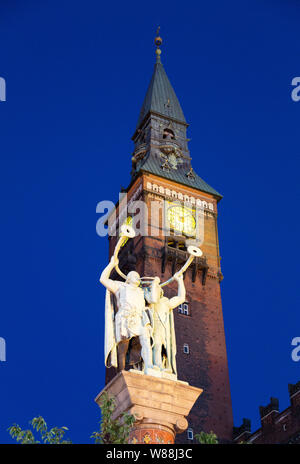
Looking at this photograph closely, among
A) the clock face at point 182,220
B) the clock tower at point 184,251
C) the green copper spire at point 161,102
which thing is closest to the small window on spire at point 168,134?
the clock tower at point 184,251

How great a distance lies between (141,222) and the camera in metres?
58.3

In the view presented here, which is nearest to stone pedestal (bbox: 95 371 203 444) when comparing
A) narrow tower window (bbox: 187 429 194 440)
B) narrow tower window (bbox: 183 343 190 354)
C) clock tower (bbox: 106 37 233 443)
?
Result: clock tower (bbox: 106 37 233 443)

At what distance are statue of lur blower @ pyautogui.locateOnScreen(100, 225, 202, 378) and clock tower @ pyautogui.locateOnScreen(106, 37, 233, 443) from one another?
31460mm

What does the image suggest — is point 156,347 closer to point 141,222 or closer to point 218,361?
point 218,361

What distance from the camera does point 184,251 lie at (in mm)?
57500

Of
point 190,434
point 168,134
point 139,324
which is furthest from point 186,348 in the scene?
point 139,324

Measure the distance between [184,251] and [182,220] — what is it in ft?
12.5

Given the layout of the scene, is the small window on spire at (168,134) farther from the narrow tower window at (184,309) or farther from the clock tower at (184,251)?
the narrow tower window at (184,309)

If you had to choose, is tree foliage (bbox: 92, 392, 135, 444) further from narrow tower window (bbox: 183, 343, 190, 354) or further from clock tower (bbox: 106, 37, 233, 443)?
narrow tower window (bbox: 183, 343, 190, 354)

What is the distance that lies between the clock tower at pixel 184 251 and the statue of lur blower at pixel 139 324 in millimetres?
31460

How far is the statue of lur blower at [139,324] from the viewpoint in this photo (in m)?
17.2

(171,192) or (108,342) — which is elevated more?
(171,192)
